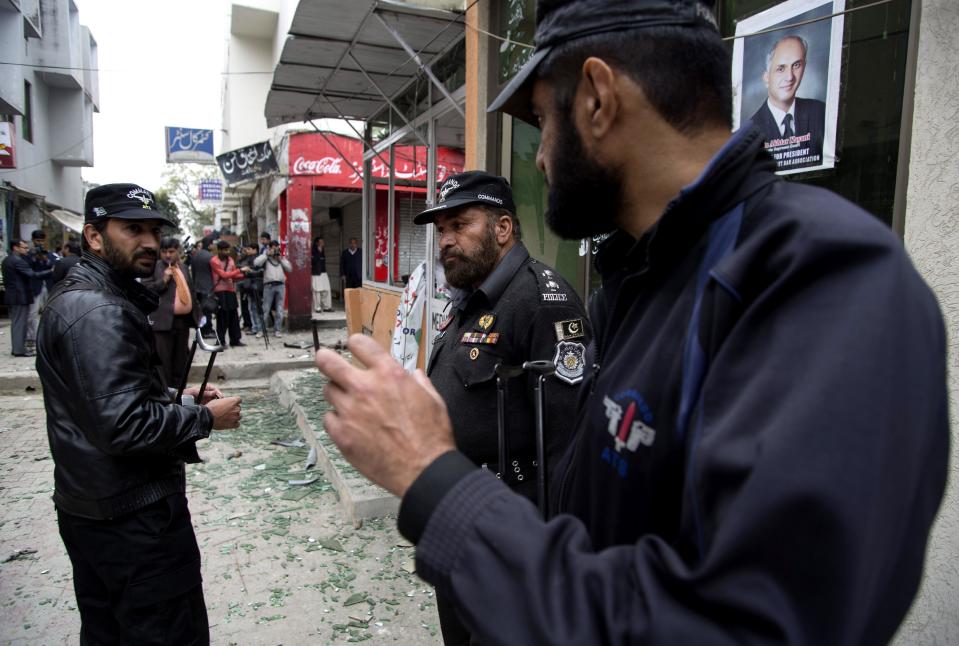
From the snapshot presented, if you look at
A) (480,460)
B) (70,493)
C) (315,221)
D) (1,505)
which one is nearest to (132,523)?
(70,493)

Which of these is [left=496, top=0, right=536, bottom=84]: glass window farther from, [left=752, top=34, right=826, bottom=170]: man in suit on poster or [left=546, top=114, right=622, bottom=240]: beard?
[left=546, top=114, right=622, bottom=240]: beard

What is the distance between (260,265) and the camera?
13086 mm

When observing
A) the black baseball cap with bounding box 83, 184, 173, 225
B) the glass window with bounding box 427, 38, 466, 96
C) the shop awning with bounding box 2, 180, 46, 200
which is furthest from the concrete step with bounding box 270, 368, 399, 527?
the shop awning with bounding box 2, 180, 46, 200

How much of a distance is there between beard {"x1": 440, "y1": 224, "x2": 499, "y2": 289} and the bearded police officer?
1664 mm

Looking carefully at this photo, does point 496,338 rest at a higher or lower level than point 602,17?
lower

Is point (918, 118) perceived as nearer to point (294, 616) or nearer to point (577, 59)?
Answer: point (577, 59)

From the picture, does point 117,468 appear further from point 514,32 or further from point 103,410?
point 514,32

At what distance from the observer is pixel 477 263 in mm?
2807

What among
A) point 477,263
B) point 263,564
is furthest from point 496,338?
point 263,564

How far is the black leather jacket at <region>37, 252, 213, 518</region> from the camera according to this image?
227 cm

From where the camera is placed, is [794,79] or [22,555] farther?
[22,555]

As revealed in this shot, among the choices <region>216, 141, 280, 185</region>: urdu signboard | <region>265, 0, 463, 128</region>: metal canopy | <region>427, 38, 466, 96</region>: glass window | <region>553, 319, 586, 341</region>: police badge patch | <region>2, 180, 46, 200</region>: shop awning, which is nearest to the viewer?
<region>553, 319, 586, 341</region>: police badge patch

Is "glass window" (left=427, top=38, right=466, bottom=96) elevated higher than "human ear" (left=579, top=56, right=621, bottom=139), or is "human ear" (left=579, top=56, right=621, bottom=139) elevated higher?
"glass window" (left=427, top=38, right=466, bottom=96)

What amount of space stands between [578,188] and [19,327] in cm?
1290
